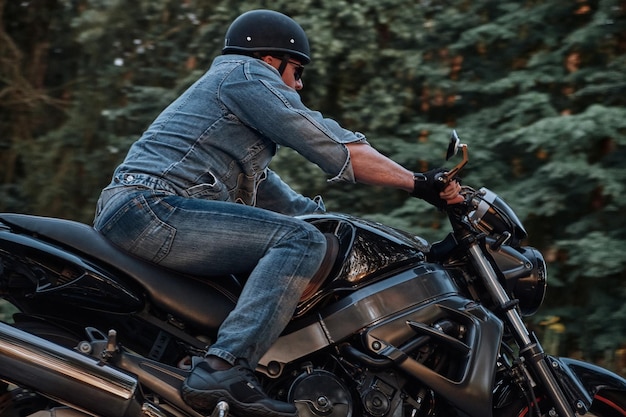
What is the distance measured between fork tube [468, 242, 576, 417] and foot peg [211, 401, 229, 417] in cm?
97

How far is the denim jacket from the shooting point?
10.6ft

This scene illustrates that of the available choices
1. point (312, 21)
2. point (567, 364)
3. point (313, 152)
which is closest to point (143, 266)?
point (313, 152)

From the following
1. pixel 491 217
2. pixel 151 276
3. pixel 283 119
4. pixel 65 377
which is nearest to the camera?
pixel 65 377

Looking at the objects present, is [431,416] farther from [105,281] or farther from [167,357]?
[105,281]

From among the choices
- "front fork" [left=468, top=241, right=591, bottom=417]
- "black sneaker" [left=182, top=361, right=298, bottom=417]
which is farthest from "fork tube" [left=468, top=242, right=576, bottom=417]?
"black sneaker" [left=182, top=361, right=298, bottom=417]

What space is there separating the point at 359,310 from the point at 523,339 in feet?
1.82

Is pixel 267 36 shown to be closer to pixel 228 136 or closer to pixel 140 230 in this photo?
pixel 228 136

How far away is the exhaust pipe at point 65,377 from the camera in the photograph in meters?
2.84

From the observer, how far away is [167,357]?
3.17 metres

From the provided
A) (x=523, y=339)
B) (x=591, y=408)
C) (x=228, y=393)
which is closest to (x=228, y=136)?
(x=228, y=393)

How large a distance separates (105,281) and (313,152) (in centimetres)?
77

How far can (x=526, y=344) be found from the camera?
326cm

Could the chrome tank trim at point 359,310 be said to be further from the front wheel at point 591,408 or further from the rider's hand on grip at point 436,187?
the front wheel at point 591,408

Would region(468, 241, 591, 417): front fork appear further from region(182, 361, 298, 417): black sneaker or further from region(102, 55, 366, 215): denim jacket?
region(182, 361, 298, 417): black sneaker
